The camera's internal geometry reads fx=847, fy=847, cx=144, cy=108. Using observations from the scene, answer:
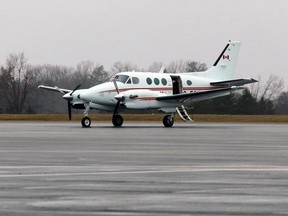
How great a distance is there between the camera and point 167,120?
51188mm

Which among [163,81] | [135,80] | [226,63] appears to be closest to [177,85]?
[163,81]

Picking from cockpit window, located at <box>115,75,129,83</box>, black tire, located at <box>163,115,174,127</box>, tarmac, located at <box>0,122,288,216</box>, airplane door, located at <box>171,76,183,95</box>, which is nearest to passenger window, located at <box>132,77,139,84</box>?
cockpit window, located at <box>115,75,129,83</box>

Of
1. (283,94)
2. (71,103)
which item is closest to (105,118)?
(71,103)

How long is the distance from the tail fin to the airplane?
244 centimetres

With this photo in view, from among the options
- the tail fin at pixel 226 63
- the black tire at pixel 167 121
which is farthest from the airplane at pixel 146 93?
the tail fin at pixel 226 63

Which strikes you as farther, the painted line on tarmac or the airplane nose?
the airplane nose

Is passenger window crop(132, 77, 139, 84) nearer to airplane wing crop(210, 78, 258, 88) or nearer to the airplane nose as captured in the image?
the airplane nose

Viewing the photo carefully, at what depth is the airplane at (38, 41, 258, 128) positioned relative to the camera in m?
51.1

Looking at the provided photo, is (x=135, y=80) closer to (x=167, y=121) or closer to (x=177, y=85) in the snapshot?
(x=167, y=121)

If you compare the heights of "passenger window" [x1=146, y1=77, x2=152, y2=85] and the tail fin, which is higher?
the tail fin

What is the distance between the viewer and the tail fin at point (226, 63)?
59250 millimetres

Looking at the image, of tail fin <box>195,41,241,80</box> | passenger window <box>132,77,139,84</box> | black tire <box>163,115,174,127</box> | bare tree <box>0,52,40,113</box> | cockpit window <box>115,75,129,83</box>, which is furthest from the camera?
bare tree <box>0,52,40,113</box>

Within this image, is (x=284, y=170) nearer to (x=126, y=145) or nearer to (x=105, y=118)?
(x=126, y=145)

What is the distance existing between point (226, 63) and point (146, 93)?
10396mm
